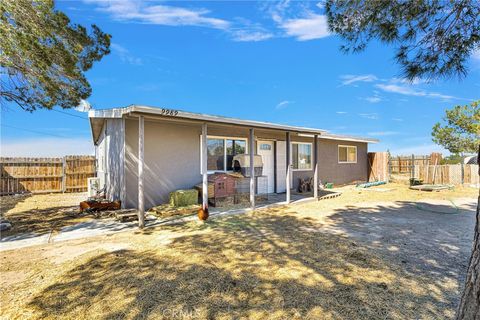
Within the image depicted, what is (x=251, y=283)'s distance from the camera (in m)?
2.87

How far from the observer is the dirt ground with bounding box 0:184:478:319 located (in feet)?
7.83

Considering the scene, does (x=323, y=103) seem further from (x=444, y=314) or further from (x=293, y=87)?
(x=444, y=314)

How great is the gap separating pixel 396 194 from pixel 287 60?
25.2 ft

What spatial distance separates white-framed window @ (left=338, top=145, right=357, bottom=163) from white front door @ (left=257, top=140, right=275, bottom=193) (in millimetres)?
5575

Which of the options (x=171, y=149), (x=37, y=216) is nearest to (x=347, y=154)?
(x=171, y=149)

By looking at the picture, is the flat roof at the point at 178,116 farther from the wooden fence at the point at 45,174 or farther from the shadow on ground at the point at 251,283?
the wooden fence at the point at 45,174

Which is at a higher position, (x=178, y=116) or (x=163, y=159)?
(x=178, y=116)

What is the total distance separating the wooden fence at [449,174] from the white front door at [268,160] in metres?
9.62

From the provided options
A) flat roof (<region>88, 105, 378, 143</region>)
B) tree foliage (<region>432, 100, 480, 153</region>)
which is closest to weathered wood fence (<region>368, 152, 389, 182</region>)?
tree foliage (<region>432, 100, 480, 153</region>)

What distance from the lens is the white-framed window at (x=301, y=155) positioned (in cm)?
1135

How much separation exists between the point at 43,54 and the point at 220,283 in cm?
531

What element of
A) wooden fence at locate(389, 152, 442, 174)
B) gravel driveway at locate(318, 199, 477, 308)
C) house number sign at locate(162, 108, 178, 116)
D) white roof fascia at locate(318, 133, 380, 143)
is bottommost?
gravel driveway at locate(318, 199, 477, 308)

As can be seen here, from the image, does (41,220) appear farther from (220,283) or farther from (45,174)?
(45,174)

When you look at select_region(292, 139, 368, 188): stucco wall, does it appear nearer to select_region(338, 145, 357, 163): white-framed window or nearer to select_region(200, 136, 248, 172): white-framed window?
select_region(338, 145, 357, 163): white-framed window
